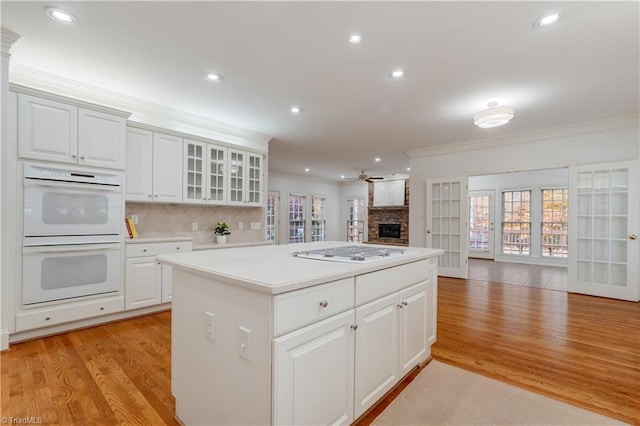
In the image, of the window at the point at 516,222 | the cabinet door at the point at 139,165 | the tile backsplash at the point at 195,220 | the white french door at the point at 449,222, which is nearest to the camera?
the cabinet door at the point at 139,165

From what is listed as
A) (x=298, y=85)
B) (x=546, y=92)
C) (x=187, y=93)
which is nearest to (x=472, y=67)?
(x=546, y=92)

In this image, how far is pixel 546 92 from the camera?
3463mm

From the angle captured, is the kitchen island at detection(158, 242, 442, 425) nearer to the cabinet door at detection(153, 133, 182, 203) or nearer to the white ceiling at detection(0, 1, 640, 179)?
the white ceiling at detection(0, 1, 640, 179)

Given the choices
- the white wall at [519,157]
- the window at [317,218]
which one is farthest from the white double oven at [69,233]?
the window at [317,218]

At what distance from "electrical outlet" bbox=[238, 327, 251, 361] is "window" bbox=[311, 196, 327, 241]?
363 inches

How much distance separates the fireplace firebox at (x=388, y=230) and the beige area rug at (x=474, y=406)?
7654mm

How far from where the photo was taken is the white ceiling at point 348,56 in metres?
2.14

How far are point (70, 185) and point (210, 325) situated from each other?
8.28 feet

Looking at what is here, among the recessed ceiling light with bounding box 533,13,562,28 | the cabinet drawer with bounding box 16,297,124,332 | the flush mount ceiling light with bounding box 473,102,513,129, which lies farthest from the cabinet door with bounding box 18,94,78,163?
the flush mount ceiling light with bounding box 473,102,513,129

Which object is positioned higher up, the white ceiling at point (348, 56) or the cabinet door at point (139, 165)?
the white ceiling at point (348, 56)

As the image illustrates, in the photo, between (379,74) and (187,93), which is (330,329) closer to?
(379,74)

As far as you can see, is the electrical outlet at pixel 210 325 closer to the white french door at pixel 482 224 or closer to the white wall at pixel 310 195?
the white wall at pixel 310 195

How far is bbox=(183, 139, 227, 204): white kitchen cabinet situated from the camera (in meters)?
4.11

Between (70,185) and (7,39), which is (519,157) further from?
(7,39)
